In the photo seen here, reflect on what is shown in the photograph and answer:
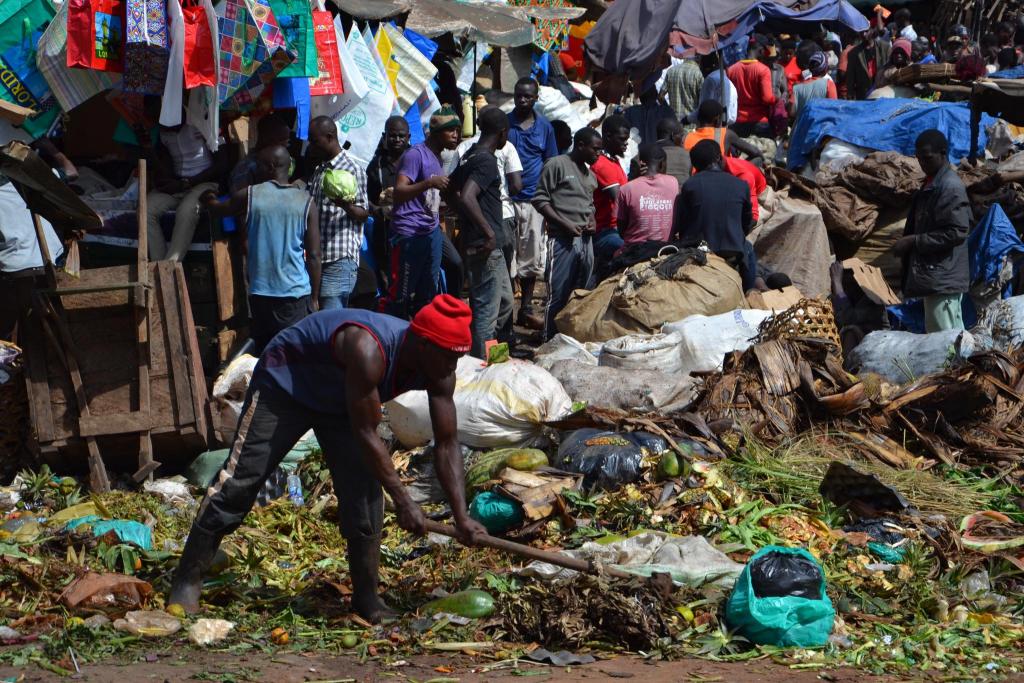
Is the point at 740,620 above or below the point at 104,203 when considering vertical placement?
below

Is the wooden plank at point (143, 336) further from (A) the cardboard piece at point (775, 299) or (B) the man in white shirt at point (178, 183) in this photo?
(A) the cardboard piece at point (775, 299)

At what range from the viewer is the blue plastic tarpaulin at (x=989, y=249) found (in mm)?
9461

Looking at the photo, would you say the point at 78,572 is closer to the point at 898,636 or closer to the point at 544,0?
the point at 898,636

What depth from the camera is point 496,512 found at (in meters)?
6.27

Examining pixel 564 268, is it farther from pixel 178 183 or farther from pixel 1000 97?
pixel 1000 97

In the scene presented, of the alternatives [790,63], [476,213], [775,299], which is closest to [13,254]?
[476,213]

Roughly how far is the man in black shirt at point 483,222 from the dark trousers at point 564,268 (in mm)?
612

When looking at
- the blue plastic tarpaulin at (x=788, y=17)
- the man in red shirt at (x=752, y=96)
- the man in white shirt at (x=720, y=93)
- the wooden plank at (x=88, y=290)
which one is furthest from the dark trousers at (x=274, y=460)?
the man in red shirt at (x=752, y=96)

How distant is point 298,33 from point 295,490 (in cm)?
342

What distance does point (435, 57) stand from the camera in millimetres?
11617

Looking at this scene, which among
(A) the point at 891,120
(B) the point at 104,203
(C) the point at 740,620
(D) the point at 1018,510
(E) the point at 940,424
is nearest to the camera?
(C) the point at 740,620

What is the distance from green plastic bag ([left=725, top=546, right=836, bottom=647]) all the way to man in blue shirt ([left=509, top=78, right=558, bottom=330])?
5808 millimetres

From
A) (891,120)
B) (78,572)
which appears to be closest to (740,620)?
(78,572)

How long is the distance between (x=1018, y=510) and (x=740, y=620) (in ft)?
7.90
